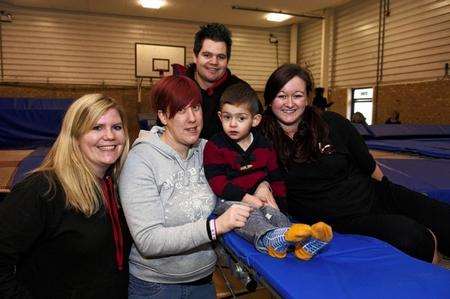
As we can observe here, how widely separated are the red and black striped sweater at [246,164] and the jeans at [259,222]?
0.16m

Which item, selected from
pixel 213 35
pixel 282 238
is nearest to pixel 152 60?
pixel 213 35

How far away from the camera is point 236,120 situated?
7.14 feet

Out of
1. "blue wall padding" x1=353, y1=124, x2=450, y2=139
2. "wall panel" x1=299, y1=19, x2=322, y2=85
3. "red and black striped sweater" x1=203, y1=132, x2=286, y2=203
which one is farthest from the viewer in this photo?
"wall panel" x1=299, y1=19, x2=322, y2=85

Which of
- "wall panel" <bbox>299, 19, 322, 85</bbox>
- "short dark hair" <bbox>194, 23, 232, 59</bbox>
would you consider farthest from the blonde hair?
"wall panel" <bbox>299, 19, 322, 85</bbox>

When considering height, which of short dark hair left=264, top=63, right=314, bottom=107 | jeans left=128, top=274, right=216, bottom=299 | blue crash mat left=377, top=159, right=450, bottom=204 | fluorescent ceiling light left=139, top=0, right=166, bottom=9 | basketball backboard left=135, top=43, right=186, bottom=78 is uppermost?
fluorescent ceiling light left=139, top=0, right=166, bottom=9

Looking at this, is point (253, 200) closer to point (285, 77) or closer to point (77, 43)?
point (285, 77)

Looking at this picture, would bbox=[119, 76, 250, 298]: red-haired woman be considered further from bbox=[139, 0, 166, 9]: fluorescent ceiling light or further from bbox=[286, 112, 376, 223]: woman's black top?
bbox=[139, 0, 166, 9]: fluorescent ceiling light

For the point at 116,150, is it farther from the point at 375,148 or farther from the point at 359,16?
the point at 359,16

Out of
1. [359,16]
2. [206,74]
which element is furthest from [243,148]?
[359,16]

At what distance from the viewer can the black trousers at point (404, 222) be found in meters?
1.96

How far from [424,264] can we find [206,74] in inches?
72.4

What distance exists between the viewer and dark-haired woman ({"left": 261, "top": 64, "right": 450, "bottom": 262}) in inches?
85.5

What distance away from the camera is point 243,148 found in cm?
223

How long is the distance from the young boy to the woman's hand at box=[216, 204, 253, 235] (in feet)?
0.49
